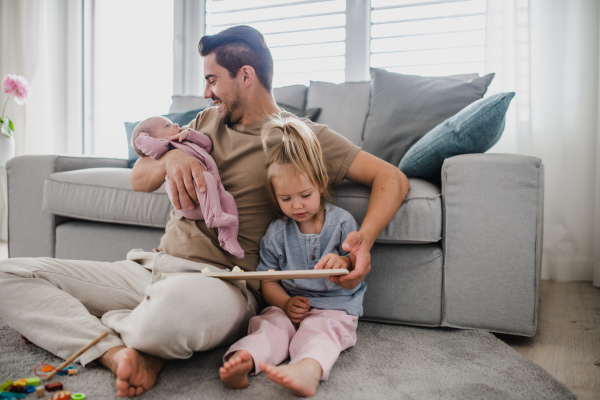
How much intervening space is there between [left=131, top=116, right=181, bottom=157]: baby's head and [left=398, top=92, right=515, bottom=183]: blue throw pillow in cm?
75

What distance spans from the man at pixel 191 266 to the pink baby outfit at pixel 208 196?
0.03 meters

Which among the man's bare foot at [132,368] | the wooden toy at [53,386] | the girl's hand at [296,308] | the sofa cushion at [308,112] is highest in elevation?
the sofa cushion at [308,112]

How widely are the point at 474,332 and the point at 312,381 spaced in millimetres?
620

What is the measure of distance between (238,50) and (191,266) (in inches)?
25.0

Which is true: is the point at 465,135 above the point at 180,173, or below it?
above

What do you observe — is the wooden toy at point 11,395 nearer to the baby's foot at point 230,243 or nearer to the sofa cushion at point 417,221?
the baby's foot at point 230,243

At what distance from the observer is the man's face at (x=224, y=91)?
133 cm

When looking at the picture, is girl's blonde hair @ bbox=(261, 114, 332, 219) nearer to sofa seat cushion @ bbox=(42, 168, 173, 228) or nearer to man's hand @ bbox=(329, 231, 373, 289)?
man's hand @ bbox=(329, 231, 373, 289)

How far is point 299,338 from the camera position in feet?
3.49

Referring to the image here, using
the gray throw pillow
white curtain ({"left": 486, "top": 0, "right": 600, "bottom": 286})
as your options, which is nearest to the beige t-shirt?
the gray throw pillow

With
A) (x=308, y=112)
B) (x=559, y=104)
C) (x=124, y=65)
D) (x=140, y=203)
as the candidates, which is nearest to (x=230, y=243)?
(x=140, y=203)

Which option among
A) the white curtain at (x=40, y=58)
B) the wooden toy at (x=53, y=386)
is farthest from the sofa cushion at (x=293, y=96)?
the white curtain at (x=40, y=58)

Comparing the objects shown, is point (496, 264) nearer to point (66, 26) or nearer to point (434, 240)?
point (434, 240)

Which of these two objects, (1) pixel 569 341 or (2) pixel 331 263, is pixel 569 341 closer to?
(1) pixel 569 341
